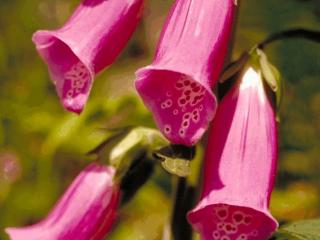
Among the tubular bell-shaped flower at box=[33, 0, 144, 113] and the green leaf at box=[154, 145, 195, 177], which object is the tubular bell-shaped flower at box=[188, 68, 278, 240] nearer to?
the green leaf at box=[154, 145, 195, 177]

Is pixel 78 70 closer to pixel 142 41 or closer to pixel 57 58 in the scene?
pixel 57 58

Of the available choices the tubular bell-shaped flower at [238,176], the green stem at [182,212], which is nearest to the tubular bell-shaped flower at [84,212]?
the green stem at [182,212]

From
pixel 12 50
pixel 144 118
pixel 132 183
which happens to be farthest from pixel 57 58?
pixel 12 50

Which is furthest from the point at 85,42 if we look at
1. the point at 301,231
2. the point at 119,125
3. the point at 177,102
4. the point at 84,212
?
the point at 119,125

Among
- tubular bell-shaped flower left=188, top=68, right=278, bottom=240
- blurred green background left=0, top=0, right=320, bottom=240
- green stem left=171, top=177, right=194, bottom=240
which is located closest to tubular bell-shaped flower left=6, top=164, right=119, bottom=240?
green stem left=171, top=177, right=194, bottom=240

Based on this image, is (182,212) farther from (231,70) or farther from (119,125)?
(119,125)

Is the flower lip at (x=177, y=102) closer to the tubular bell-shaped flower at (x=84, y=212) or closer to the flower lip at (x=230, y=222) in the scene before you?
the flower lip at (x=230, y=222)
